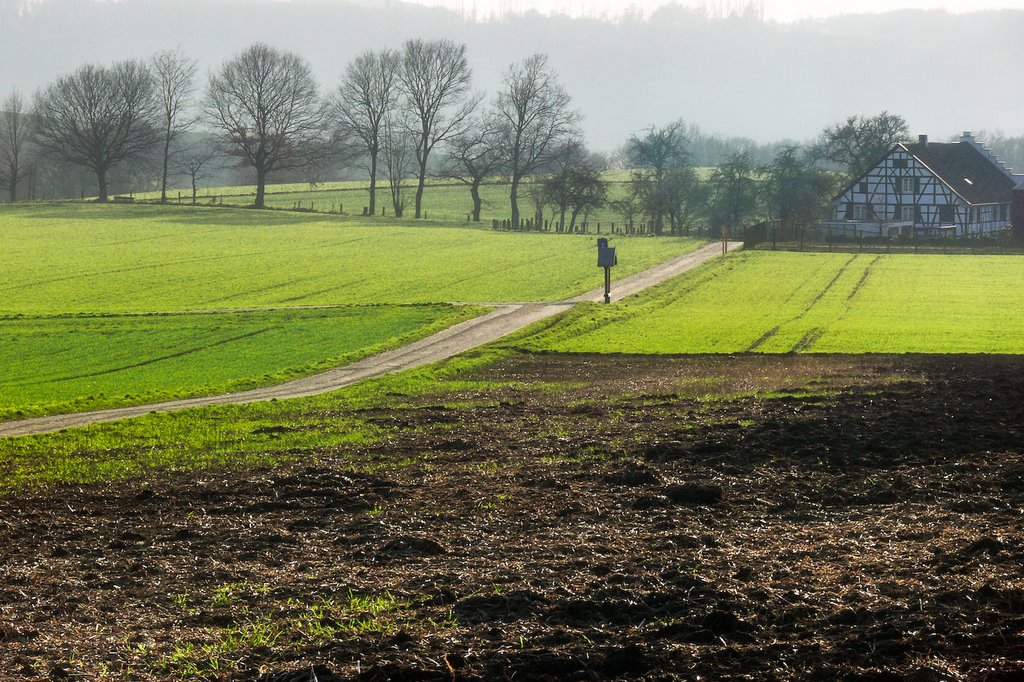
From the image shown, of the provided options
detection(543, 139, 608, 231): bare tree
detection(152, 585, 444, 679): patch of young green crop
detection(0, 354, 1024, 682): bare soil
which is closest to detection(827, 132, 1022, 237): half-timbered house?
detection(543, 139, 608, 231): bare tree

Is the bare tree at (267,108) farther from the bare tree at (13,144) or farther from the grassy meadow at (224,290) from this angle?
the bare tree at (13,144)

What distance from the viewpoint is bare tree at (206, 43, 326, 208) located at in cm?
12050

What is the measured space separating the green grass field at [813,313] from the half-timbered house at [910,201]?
1335 inches

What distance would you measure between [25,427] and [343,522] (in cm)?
1305

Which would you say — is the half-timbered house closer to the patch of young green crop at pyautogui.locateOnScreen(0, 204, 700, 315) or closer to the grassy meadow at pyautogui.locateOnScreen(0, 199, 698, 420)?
the patch of young green crop at pyautogui.locateOnScreen(0, 204, 700, 315)

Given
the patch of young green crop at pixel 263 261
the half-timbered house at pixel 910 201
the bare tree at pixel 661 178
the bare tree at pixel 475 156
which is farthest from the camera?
the bare tree at pixel 475 156

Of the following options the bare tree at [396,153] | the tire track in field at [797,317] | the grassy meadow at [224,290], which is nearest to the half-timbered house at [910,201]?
the grassy meadow at [224,290]

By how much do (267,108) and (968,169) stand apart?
68978 mm

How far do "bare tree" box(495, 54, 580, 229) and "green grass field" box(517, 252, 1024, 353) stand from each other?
174 ft

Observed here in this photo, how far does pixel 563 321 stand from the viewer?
148 ft

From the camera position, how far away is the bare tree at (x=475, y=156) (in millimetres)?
122062

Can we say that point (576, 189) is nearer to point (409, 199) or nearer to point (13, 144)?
point (409, 199)

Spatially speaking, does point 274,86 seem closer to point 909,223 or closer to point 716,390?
point 909,223

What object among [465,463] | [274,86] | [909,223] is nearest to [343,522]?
[465,463]
